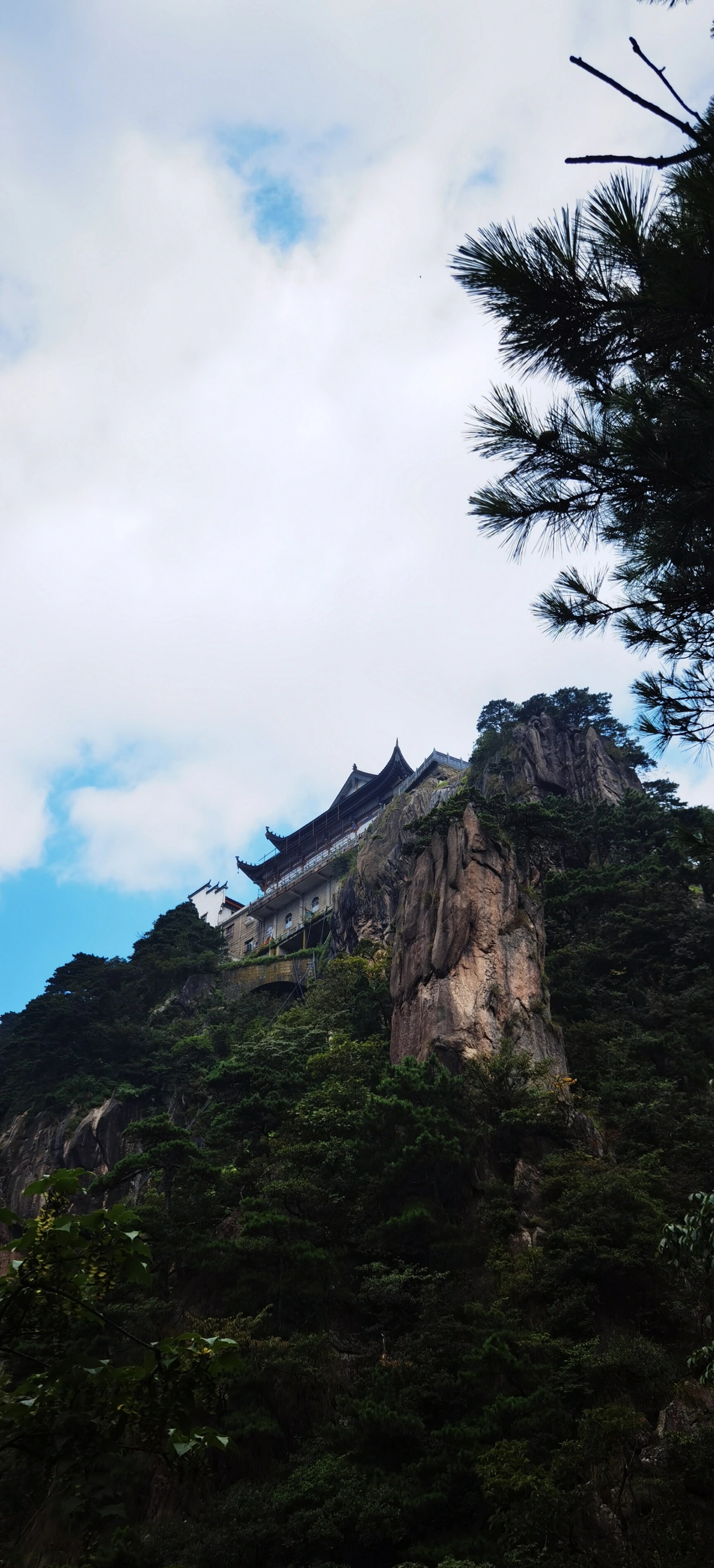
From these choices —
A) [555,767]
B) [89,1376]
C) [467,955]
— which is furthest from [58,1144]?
[89,1376]

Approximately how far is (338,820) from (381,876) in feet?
42.2

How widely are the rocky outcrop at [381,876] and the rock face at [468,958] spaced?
19.9ft

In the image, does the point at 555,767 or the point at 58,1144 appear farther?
the point at 555,767

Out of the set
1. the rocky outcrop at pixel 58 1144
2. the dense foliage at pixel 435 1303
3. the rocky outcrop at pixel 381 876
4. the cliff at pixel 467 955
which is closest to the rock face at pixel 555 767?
the rocky outcrop at pixel 381 876

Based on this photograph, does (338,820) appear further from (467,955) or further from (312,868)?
(467,955)

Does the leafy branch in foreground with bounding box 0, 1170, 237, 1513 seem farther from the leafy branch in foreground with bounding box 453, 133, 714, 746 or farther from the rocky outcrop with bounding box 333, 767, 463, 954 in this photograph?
the rocky outcrop with bounding box 333, 767, 463, 954

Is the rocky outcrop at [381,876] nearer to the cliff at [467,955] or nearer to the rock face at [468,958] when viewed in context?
the cliff at [467,955]

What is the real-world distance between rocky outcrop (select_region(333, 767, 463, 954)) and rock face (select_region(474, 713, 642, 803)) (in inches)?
102

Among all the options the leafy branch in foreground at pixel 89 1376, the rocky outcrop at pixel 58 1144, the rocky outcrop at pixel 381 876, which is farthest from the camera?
the rocky outcrop at pixel 381 876

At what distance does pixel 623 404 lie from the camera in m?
6.80

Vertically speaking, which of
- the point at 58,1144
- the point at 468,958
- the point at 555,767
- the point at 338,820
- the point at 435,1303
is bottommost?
the point at 435,1303

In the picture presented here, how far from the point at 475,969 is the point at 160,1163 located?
8.36 meters

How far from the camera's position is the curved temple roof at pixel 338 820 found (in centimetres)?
4669

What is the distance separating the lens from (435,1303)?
13.9m
